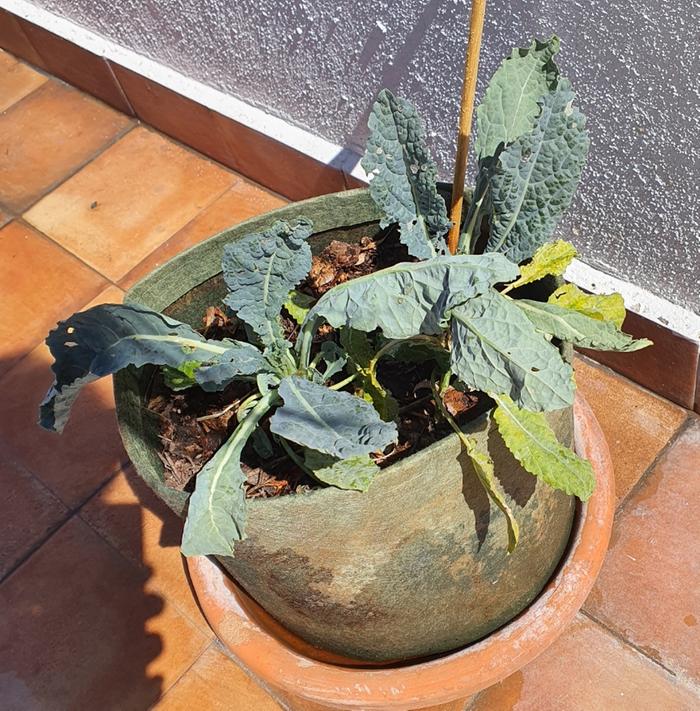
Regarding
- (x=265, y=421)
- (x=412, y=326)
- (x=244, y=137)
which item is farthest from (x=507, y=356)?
(x=244, y=137)

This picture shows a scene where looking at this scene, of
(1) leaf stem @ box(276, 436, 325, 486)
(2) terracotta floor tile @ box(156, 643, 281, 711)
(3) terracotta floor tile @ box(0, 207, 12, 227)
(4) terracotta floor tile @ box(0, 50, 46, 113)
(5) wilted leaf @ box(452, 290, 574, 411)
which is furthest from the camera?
(4) terracotta floor tile @ box(0, 50, 46, 113)

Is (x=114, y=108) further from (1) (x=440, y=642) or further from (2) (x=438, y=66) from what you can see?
(1) (x=440, y=642)

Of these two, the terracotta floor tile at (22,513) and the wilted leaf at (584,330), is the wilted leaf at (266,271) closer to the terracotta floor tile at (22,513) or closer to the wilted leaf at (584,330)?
the wilted leaf at (584,330)

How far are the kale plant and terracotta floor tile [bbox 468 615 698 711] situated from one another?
1.62 ft

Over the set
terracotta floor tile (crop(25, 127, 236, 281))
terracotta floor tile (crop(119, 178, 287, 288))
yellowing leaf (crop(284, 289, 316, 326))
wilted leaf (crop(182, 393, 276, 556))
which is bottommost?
terracotta floor tile (crop(119, 178, 287, 288))

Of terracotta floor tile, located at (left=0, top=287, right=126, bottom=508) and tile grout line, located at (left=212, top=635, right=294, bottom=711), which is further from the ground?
terracotta floor tile, located at (left=0, top=287, right=126, bottom=508)

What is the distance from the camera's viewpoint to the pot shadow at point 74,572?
1493 mm

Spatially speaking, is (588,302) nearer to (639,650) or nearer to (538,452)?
(538,452)

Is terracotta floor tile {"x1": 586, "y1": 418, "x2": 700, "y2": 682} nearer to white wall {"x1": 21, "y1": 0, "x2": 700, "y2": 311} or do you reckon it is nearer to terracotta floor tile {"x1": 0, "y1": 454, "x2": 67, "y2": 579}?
white wall {"x1": 21, "y1": 0, "x2": 700, "y2": 311}

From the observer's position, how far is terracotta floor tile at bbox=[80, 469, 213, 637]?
158 centimetres

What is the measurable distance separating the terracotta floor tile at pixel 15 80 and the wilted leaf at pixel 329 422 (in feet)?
6.54

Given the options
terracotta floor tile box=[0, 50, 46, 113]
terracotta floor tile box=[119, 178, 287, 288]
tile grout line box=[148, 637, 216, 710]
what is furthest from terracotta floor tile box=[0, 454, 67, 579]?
terracotta floor tile box=[0, 50, 46, 113]

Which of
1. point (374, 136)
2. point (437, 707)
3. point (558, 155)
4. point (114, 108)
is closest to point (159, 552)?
point (437, 707)

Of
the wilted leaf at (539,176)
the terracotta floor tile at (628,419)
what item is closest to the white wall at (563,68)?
the terracotta floor tile at (628,419)
